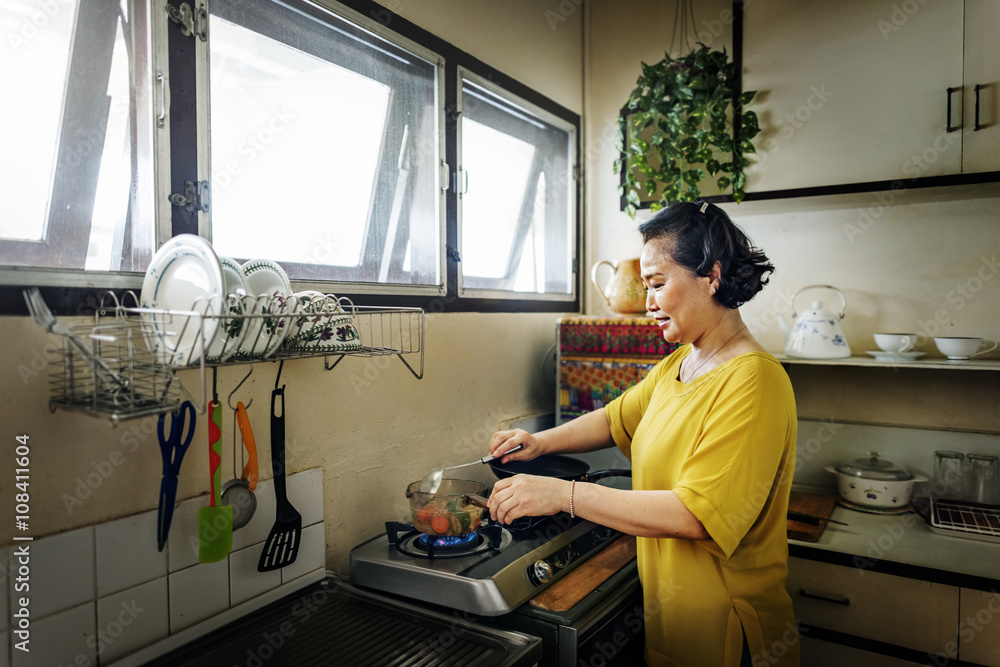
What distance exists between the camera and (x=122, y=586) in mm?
1078

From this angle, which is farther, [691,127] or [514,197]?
[514,197]

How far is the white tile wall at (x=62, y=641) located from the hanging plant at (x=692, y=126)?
1942mm

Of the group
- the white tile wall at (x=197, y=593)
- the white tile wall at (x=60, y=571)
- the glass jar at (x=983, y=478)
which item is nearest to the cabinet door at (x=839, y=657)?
the glass jar at (x=983, y=478)

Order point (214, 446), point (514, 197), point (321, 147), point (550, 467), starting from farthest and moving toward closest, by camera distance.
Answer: point (514, 197) → point (550, 467) → point (321, 147) → point (214, 446)

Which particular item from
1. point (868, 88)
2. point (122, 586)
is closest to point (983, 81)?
point (868, 88)

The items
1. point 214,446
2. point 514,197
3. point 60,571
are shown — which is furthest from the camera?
point 514,197

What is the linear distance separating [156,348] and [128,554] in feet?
1.21

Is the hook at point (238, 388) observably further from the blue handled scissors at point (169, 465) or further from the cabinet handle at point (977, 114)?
the cabinet handle at point (977, 114)

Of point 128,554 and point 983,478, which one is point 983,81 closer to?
point 983,478

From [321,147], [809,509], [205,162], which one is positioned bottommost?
[809,509]

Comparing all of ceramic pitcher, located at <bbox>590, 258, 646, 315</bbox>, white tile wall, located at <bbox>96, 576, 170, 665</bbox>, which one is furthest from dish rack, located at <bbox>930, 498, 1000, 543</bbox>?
white tile wall, located at <bbox>96, 576, 170, 665</bbox>

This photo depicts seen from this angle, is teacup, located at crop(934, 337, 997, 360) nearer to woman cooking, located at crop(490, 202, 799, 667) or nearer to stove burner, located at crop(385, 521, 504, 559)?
woman cooking, located at crop(490, 202, 799, 667)

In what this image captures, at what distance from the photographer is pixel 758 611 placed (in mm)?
1310

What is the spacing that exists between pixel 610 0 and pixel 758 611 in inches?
92.9
